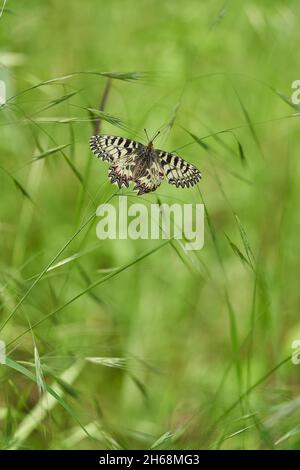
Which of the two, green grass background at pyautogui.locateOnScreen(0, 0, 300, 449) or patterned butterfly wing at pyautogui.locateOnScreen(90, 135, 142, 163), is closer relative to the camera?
patterned butterfly wing at pyautogui.locateOnScreen(90, 135, 142, 163)

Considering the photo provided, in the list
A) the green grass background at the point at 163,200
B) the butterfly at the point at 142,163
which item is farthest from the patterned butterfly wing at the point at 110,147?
the green grass background at the point at 163,200

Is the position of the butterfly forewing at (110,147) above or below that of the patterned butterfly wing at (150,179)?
above

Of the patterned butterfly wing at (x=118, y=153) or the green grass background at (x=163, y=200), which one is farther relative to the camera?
the green grass background at (x=163, y=200)

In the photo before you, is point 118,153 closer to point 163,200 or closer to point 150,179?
point 150,179

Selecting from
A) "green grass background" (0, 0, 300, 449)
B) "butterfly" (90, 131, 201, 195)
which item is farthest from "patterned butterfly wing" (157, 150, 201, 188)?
"green grass background" (0, 0, 300, 449)

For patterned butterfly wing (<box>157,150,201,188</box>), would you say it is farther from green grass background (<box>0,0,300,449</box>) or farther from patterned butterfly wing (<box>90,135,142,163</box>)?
green grass background (<box>0,0,300,449</box>)

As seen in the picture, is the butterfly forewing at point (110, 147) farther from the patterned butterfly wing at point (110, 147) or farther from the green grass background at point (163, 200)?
the green grass background at point (163, 200)

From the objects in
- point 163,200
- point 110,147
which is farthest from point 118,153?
point 163,200
